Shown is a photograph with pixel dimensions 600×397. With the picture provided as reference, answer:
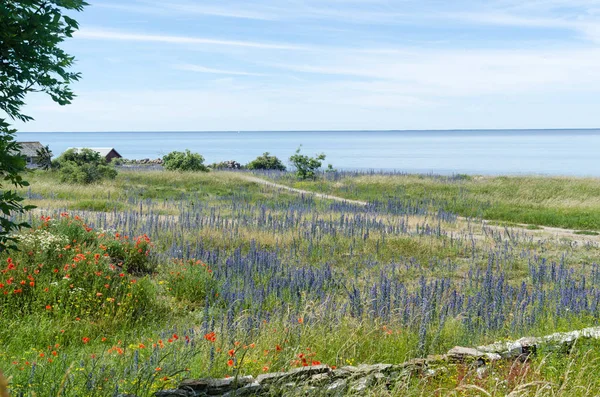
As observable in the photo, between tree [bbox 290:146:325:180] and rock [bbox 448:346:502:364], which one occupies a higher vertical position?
tree [bbox 290:146:325:180]

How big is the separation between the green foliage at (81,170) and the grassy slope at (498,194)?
11.1 metres

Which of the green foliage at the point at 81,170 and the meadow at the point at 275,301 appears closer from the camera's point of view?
the meadow at the point at 275,301

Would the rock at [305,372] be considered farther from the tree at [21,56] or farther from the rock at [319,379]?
the tree at [21,56]

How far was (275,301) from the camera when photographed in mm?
9039

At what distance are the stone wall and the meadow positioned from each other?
17 cm

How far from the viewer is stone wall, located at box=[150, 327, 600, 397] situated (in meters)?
4.82

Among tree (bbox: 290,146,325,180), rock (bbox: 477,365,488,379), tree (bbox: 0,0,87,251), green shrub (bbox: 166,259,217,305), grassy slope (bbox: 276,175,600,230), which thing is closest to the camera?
tree (bbox: 0,0,87,251)

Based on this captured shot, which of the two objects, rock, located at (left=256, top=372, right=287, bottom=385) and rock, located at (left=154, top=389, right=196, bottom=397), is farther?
rock, located at (left=256, top=372, right=287, bottom=385)

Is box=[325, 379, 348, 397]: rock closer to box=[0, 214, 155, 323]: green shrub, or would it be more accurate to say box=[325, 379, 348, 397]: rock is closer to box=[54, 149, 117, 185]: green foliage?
box=[0, 214, 155, 323]: green shrub

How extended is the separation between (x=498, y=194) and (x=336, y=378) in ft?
87.2

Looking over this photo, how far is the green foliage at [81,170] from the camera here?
28.8m

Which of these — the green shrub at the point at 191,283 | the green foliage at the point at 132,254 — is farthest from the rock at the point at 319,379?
the green foliage at the point at 132,254

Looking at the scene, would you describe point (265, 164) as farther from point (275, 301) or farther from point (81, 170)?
point (275, 301)

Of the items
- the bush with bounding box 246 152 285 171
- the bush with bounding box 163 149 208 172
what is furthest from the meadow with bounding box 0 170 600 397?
the bush with bounding box 246 152 285 171
